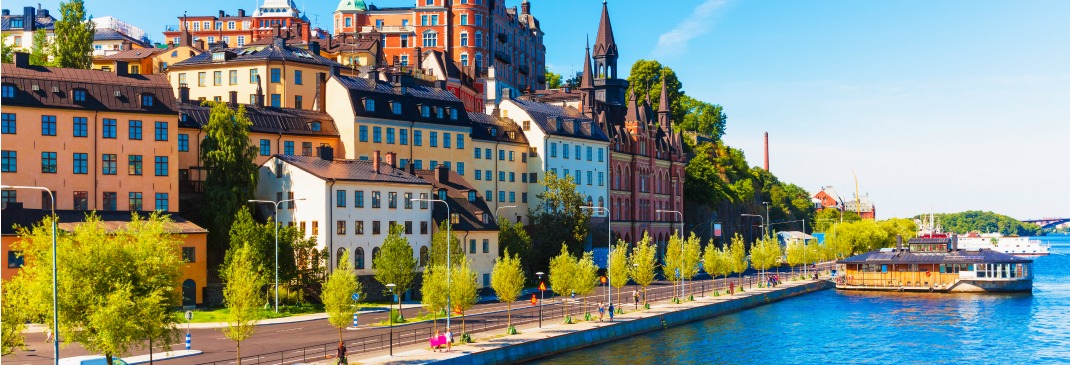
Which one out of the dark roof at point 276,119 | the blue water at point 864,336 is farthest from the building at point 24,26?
the blue water at point 864,336

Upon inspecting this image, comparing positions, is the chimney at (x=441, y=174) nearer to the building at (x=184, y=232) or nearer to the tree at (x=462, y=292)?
the building at (x=184, y=232)

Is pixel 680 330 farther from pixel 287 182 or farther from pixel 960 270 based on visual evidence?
pixel 960 270

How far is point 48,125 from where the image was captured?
274 ft

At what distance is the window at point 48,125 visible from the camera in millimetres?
83438

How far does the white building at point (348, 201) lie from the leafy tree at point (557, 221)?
19.8 m

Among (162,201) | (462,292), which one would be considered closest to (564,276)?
(462,292)

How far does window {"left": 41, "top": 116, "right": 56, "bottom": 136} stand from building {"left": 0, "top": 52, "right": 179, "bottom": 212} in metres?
0.02

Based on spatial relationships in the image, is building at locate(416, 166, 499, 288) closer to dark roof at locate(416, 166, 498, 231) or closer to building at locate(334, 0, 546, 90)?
dark roof at locate(416, 166, 498, 231)

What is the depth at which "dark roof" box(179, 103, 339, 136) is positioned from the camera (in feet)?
316

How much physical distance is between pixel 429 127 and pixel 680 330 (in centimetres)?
3909

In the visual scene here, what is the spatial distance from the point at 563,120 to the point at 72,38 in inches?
2160

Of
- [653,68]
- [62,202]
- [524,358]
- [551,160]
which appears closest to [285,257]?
[62,202]

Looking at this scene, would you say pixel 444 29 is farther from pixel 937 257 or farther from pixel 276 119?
pixel 937 257

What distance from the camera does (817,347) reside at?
78.8 meters
